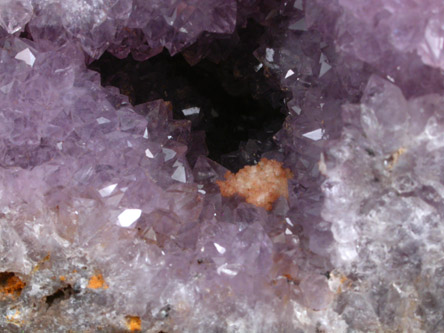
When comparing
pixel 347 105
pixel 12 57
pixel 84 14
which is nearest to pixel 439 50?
pixel 347 105

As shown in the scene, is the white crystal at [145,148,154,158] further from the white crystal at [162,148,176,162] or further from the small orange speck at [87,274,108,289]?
the small orange speck at [87,274,108,289]

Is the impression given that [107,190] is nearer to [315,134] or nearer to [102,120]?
[102,120]

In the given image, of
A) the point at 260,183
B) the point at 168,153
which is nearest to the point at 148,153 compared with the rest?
the point at 168,153

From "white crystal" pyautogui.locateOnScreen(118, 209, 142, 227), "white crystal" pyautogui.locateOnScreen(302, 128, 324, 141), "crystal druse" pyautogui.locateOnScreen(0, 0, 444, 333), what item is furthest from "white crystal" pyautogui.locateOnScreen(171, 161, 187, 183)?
"white crystal" pyautogui.locateOnScreen(302, 128, 324, 141)

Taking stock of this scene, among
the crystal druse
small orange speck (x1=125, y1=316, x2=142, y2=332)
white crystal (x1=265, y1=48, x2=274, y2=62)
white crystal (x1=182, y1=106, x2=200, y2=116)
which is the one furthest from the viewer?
white crystal (x1=182, y1=106, x2=200, y2=116)

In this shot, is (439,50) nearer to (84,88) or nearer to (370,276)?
(370,276)

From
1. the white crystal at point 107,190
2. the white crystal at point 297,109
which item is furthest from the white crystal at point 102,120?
the white crystal at point 297,109

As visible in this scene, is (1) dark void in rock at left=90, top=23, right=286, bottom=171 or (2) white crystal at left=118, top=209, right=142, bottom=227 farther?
(1) dark void in rock at left=90, top=23, right=286, bottom=171
